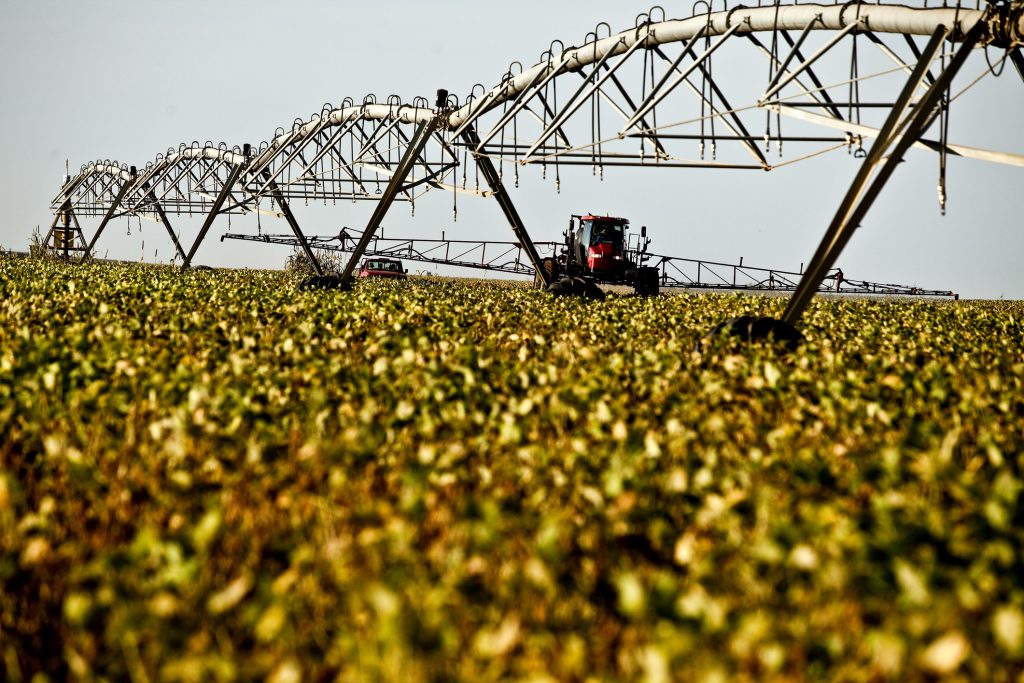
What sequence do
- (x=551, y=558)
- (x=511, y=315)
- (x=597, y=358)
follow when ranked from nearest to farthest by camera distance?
(x=551, y=558) < (x=597, y=358) < (x=511, y=315)

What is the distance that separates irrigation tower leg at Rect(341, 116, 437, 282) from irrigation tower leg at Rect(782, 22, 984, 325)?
11.9 m

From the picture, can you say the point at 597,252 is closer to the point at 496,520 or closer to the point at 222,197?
the point at 222,197

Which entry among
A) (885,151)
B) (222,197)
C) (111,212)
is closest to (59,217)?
(111,212)

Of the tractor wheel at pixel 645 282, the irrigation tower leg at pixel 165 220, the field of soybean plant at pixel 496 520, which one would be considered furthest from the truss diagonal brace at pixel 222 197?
the field of soybean plant at pixel 496 520

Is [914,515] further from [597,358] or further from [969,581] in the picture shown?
[597,358]

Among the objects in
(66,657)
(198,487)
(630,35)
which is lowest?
(66,657)

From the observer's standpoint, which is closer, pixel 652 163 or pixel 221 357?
pixel 221 357

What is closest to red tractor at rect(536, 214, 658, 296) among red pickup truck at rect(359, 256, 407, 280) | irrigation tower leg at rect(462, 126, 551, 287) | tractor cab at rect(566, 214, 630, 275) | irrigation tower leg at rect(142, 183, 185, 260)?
tractor cab at rect(566, 214, 630, 275)

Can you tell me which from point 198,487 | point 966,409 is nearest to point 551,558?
point 198,487

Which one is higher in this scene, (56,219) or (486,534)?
(56,219)

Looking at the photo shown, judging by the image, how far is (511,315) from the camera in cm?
1394

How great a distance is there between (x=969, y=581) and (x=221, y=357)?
6.20 metres

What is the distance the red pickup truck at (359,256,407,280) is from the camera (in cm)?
3878

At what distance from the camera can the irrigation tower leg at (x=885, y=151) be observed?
389 inches
